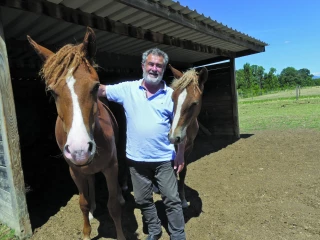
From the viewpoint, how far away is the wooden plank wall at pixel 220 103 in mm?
8023

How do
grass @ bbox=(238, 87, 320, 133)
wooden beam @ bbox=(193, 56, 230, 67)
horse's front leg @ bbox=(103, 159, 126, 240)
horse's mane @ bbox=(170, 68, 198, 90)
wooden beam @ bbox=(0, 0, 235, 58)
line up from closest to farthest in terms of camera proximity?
horse's front leg @ bbox=(103, 159, 126, 240), wooden beam @ bbox=(0, 0, 235, 58), horse's mane @ bbox=(170, 68, 198, 90), wooden beam @ bbox=(193, 56, 230, 67), grass @ bbox=(238, 87, 320, 133)

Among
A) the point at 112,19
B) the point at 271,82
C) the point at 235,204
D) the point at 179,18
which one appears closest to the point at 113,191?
the point at 235,204

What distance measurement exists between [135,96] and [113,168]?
88 centimetres

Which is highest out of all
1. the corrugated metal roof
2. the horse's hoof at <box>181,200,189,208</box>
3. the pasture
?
the corrugated metal roof

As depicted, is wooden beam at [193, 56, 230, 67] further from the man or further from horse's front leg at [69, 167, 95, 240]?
horse's front leg at [69, 167, 95, 240]

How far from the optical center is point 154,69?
2.28m

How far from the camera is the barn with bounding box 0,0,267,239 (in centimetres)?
273

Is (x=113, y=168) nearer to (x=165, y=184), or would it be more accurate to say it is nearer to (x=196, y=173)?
(x=165, y=184)

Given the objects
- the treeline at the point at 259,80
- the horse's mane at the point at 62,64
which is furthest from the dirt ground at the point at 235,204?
the treeline at the point at 259,80

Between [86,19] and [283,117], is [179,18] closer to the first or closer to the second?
[86,19]

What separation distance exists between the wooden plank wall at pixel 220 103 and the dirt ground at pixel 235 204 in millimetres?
2514

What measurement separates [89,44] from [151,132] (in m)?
1.00

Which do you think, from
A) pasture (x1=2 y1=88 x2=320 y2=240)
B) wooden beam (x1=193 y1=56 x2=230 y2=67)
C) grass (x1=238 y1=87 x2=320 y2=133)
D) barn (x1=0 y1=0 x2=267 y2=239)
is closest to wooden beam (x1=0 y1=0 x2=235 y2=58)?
barn (x1=0 y1=0 x2=267 y2=239)

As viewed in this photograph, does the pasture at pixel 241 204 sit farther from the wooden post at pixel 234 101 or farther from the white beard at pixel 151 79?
the wooden post at pixel 234 101
